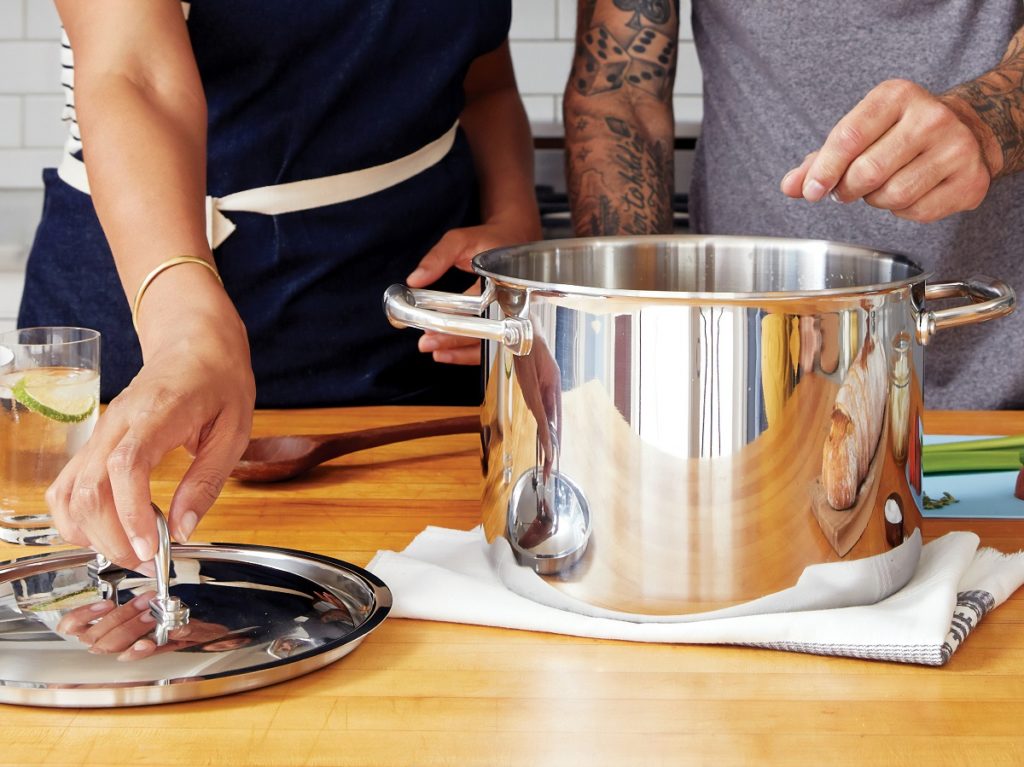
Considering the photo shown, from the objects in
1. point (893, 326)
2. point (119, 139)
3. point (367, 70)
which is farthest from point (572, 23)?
point (893, 326)

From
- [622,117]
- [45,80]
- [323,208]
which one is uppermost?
[45,80]

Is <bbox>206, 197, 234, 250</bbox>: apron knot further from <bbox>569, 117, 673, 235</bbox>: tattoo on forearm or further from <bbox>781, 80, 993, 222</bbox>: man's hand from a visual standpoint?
<bbox>781, 80, 993, 222</bbox>: man's hand

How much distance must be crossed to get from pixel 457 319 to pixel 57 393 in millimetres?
340

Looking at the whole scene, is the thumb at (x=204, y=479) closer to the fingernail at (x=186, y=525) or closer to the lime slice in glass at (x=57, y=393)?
the fingernail at (x=186, y=525)

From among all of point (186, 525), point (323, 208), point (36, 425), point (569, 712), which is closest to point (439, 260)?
point (323, 208)

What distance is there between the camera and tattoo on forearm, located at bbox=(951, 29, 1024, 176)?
1.09m

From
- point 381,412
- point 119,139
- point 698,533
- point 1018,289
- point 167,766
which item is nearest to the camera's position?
point 167,766

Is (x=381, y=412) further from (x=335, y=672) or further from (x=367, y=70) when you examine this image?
(x=335, y=672)

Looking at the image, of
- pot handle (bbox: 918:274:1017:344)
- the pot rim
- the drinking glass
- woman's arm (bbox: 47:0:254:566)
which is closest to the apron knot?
woman's arm (bbox: 47:0:254:566)

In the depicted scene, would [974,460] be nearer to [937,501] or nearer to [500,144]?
[937,501]

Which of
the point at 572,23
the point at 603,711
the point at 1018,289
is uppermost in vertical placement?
the point at 572,23

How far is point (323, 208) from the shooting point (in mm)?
1381

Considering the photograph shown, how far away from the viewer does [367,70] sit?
134 centimetres

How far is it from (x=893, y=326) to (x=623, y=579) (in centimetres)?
21
